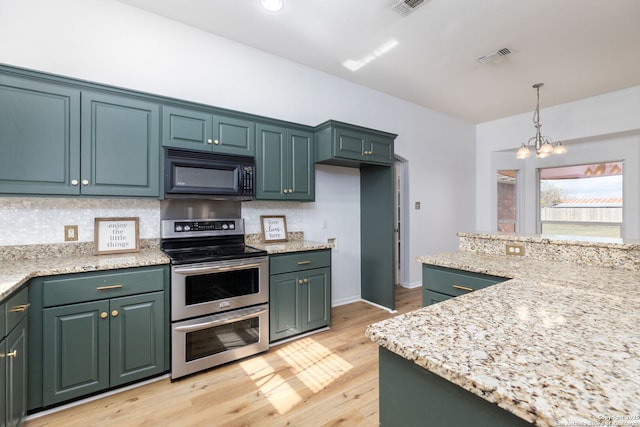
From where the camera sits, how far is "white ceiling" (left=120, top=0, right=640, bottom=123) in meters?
2.47

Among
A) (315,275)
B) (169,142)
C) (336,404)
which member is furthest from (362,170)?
(336,404)

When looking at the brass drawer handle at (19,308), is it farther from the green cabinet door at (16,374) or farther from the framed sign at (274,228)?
the framed sign at (274,228)

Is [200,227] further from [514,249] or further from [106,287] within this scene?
[514,249]

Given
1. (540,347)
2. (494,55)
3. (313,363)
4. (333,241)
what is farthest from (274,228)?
(494,55)

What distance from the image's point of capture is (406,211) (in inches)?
180

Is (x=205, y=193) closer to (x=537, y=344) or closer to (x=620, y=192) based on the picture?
(x=537, y=344)

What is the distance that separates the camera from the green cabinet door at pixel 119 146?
80.3 inches

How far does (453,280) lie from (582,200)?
15.9ft

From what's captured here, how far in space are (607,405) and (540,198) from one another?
617cm

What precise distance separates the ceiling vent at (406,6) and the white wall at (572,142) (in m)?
3.73

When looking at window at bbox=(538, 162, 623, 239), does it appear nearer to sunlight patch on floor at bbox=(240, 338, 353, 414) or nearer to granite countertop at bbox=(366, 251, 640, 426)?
sunlight patch on floor at bbox=(240, 338, 353, 414)

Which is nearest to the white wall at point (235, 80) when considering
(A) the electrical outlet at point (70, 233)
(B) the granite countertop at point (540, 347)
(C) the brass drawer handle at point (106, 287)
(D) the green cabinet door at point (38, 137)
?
(A) the electrical outlet at point (70, 233)

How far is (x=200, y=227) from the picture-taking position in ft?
8.80

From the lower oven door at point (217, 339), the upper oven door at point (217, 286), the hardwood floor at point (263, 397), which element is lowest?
the hardwood floor at point (263, 397)
